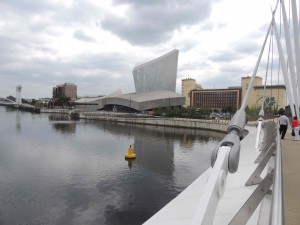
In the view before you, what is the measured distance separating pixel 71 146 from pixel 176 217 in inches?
1066

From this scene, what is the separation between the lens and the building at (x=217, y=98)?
132 meters

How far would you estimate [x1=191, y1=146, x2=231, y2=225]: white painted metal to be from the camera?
1.58 m

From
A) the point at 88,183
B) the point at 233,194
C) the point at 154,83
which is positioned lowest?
the point at 88,183

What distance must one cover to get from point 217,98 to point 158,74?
49585 millimetres

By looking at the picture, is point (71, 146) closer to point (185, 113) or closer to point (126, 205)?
point (126, 205)

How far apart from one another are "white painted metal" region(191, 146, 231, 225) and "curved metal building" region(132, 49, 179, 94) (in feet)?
315

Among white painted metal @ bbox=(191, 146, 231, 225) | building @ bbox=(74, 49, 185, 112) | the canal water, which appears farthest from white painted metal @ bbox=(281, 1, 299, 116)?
building @ bbox=(74, 49, 185, 112)

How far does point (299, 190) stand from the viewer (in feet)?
16.9

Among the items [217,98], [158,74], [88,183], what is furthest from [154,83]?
[88,183]

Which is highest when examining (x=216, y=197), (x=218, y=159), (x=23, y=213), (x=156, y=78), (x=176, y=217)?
(x=156, y=78)

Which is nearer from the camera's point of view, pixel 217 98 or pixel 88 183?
pixel 88 183

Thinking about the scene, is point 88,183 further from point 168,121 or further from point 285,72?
point 168,121

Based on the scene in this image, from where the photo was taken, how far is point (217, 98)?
13700 centimetres

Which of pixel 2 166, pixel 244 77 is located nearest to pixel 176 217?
pixel 2 166
